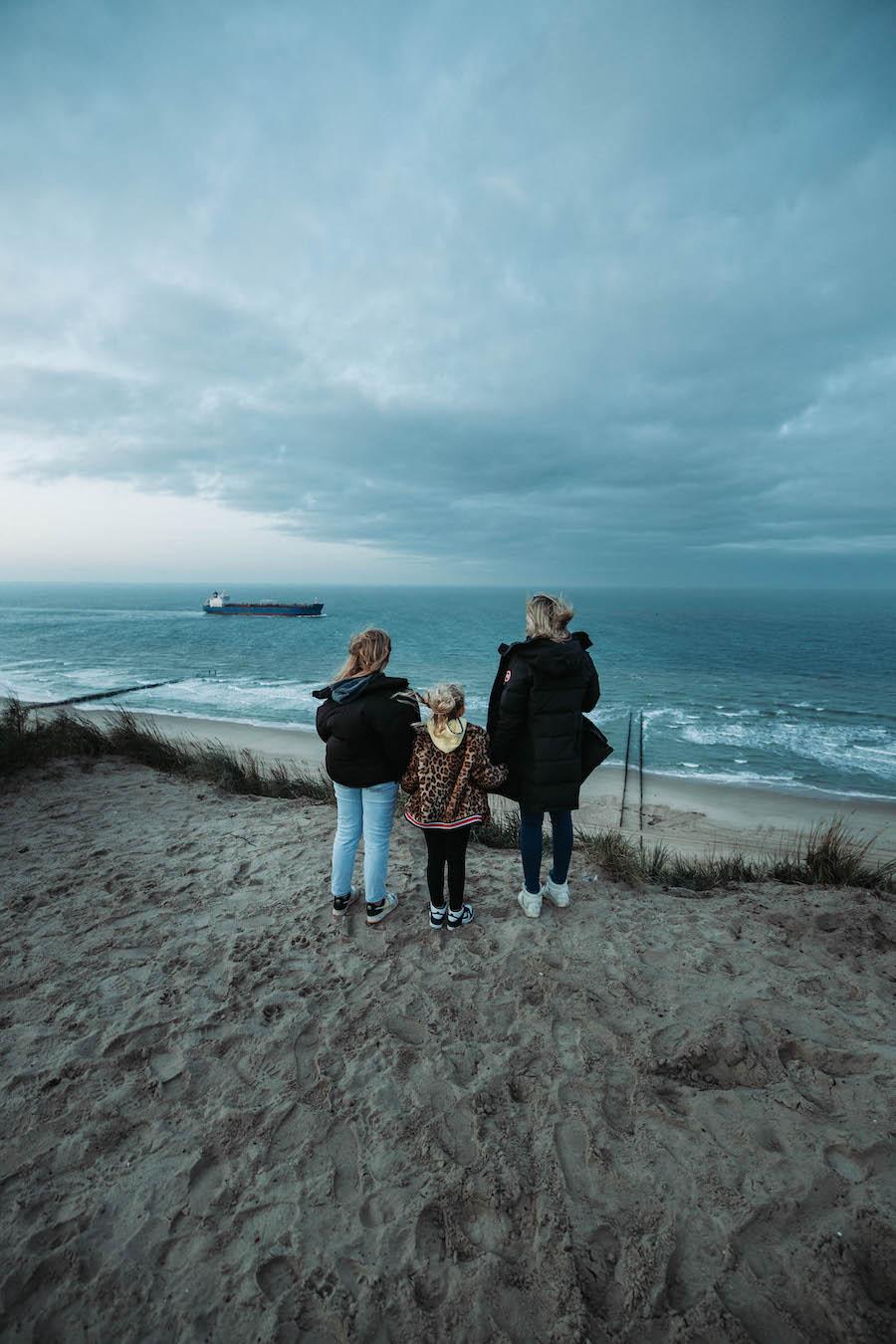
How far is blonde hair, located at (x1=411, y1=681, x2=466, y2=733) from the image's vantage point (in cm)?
334

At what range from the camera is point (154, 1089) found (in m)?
2.61

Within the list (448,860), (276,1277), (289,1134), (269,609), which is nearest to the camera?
(276,1277)

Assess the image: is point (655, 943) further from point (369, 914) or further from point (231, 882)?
point (231, 882)

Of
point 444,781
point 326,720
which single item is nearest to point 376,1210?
point 444,781

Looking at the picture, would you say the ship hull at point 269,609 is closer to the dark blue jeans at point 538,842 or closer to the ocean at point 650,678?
the ocean at point 650,678

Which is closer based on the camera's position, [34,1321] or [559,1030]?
[34,1321]

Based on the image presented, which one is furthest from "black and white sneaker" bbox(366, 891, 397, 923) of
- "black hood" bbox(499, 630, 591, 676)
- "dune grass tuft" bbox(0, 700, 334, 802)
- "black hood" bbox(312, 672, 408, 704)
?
"dune grass tuft" bbox(0, 700, 334, 802)

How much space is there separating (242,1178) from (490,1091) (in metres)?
1.14

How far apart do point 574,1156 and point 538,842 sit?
177 centimetres

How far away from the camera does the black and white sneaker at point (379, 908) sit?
3924mm

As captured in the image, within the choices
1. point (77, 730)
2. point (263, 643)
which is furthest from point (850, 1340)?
point (263, 643)

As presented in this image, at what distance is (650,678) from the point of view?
99.5 ft

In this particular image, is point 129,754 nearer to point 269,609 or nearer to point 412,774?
point 412,774

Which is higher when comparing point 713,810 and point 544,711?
point 544,711
